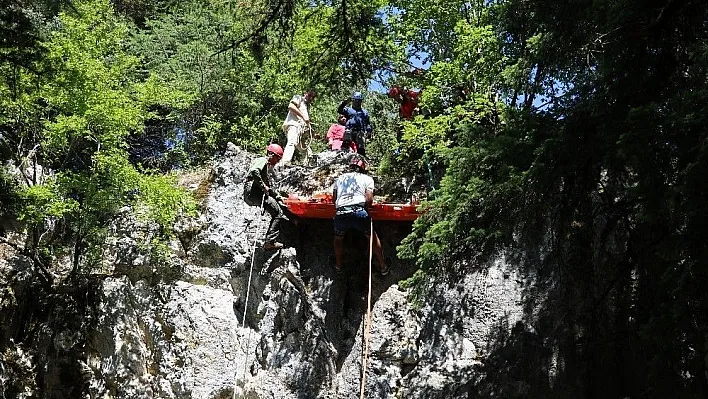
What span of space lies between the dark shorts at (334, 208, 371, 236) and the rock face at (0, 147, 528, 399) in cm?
72

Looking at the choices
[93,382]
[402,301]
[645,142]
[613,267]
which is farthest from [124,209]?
[645,142]

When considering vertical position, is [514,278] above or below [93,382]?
above

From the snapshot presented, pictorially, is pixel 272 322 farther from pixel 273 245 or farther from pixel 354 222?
pixel 354 222

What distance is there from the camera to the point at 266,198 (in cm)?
898

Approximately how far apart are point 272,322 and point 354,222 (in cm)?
161

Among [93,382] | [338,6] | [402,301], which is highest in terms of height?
[338,6]

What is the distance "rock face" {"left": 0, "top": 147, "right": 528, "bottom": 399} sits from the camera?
8.19 meters

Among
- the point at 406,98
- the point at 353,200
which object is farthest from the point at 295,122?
the point at 353,200

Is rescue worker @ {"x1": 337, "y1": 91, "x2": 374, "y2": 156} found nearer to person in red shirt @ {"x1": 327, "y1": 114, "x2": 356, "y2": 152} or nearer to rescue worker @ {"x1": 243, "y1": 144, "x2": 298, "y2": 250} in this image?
person in red shirt @ {"x1": 327, "y1": 114, "x2": 356, "y2": 152}

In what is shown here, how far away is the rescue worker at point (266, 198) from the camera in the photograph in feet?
28.7

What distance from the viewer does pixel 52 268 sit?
977 cm

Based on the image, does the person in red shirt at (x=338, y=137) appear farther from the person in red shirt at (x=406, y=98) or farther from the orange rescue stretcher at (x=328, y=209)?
the orange rescue stretcher at (x=328, y=209)

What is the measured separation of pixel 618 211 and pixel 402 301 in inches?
131

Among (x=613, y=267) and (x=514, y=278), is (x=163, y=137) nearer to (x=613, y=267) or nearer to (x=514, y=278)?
(x=514, y=278)
